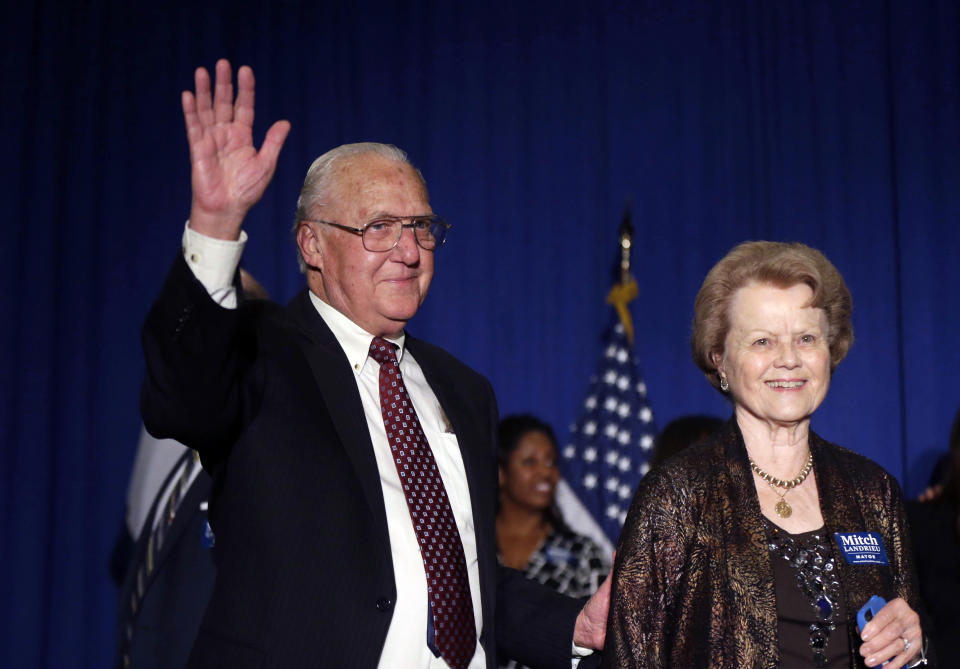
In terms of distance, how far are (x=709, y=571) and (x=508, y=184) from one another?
3.37 metres

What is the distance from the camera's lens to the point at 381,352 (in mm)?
2215

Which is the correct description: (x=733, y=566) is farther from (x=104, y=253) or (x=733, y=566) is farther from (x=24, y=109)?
(x=24, y=109)

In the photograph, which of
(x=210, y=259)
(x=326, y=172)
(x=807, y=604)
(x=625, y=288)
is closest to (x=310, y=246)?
(x=326, y=172)

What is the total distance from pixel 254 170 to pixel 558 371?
3.46m

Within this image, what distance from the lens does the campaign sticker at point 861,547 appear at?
6.93 ft

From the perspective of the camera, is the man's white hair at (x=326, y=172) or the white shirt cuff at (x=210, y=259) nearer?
the white shirt cuff at (x=210, y=259)

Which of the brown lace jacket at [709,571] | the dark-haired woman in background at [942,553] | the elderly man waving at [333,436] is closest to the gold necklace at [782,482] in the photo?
the brown lace jacket at [709,571]

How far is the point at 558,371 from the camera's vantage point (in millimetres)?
5094

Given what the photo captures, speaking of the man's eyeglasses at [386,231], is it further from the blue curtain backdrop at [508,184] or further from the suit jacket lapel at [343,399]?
the blue curtain backdrop at [508,184]

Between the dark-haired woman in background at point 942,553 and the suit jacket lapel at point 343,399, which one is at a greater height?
the suit jacket lapel at point 343,399

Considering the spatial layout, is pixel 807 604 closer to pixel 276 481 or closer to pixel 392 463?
pixel 392 463

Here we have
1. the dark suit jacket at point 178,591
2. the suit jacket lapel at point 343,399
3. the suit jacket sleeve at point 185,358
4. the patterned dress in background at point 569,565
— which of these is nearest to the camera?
the suit jacket sleeve at point 185,358

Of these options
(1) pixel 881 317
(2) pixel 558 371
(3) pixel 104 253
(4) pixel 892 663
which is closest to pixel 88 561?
(3) pixel 104 253

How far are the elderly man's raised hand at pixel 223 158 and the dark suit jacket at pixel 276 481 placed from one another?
11cm
